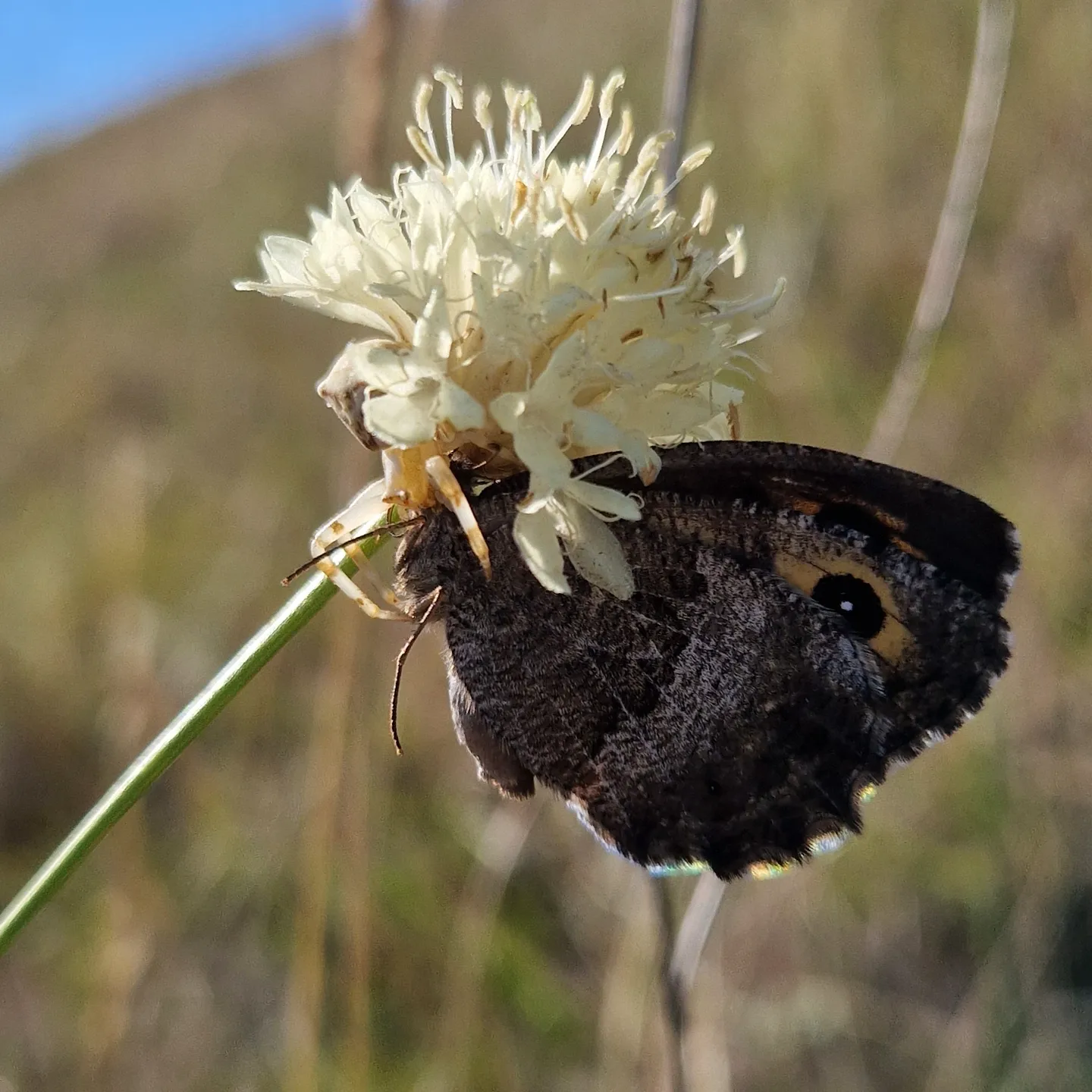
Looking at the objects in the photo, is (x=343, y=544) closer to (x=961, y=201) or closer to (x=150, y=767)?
(x=150, y=767)

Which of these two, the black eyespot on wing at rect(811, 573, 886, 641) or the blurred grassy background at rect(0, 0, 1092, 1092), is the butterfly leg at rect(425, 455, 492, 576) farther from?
the blurred grassy background at rect(0, 0, 1092, 1092)

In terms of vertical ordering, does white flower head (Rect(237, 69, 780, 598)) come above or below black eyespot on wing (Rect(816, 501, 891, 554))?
below

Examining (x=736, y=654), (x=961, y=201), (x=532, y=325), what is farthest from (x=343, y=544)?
(x=961, y=201)

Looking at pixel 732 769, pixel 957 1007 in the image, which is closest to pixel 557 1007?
pixel 957 1007

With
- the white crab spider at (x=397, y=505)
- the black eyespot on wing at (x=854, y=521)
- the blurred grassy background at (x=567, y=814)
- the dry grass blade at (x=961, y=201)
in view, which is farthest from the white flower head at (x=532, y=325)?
the dry grass blade at (x=961, y=201)

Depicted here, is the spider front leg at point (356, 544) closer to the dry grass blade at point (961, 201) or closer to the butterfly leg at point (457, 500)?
the butterfly leg at point (457, 500)

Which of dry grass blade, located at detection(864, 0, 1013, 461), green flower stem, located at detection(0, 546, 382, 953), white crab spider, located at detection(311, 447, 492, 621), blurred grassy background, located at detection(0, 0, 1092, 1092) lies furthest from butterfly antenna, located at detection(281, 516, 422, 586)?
dry grass blade, located at detection(864, 0, 1013, 461)
